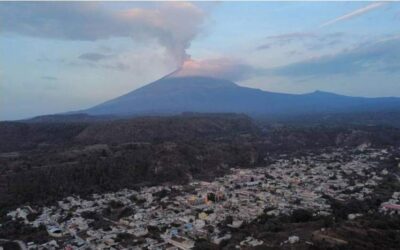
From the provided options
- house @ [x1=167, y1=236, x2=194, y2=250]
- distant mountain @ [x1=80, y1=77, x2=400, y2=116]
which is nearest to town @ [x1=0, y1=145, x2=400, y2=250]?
house @ [x1=167, y1=236, x2=194, y2=250]

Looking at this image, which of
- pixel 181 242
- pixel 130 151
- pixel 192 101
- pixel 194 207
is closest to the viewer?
pixel 181 242

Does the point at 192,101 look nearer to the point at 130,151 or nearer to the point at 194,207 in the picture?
the point at 130,151

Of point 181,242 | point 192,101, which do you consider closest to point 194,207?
point 181,242

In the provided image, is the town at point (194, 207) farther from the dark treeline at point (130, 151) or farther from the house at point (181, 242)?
the dark treeline at point (130, 151)

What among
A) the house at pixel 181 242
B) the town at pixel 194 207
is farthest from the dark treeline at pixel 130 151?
the house at pixel 181 242

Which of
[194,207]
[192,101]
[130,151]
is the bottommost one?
[194,207]

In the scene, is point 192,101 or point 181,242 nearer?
point 181,242

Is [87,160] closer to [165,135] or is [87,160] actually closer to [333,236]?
[165,135]

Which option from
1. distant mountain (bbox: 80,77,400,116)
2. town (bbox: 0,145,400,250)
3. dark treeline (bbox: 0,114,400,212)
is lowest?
town (bbox: 0,145,400,250)

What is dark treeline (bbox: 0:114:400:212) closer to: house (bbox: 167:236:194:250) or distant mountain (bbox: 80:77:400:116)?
house (bbox: 167:236:194:250)
